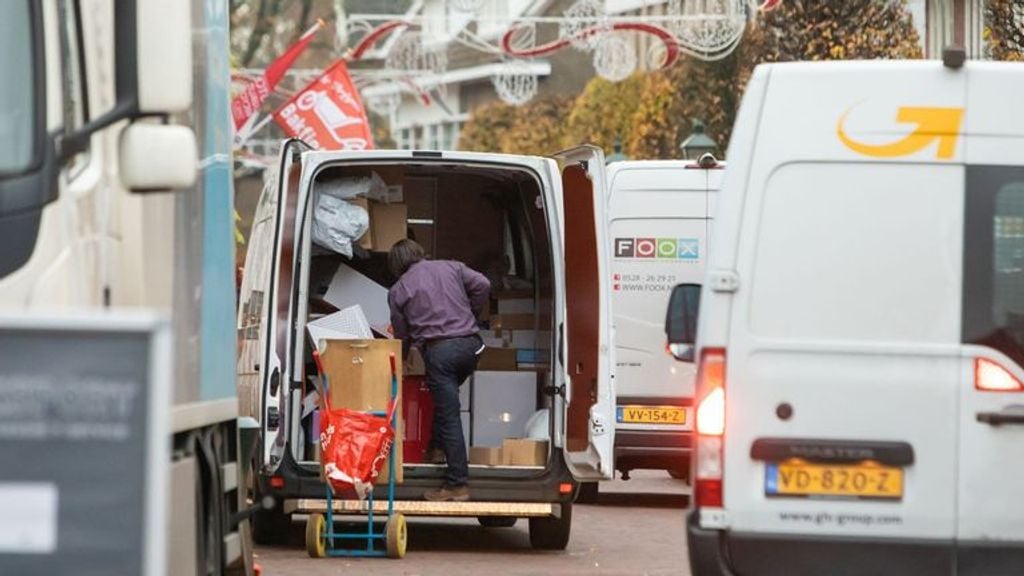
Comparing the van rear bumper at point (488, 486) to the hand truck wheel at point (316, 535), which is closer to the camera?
the hand truck wheel at point (316, 535)

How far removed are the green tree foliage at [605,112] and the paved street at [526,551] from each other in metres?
35.9

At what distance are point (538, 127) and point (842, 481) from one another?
2250 inches

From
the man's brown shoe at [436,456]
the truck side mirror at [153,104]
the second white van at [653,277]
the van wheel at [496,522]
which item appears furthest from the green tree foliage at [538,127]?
the truck side mirror at [153,104]

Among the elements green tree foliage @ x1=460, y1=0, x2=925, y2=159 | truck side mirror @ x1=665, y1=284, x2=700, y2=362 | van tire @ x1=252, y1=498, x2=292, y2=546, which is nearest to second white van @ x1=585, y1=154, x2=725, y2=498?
van tire @ x1=252, y1=498, x2=292, y2=546

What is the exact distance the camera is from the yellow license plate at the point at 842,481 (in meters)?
8.66

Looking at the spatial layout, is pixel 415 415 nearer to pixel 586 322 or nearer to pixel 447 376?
pixel 447 376

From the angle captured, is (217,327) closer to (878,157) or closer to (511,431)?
(878,157)

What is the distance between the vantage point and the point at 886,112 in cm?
874

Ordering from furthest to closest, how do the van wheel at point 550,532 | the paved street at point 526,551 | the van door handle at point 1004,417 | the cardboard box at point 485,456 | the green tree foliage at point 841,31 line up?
1. the green tree foliage at point 841,31
2. the cardboard box at point 485,456
3. the van wheel at point 550,532
4. the paved street at point 526,551
5. the van door handle at point 1004,417

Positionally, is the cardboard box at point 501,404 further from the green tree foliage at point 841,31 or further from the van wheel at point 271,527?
the green tree foliage at point 841,31

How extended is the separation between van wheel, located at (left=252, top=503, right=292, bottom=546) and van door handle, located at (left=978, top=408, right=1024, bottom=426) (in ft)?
23.1

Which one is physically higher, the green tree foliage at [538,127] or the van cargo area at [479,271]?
the green tree foliage at [538,127]

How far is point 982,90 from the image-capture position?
8758 mm

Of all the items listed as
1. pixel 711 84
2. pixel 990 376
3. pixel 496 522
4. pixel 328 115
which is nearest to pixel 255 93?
pixel 328 115
